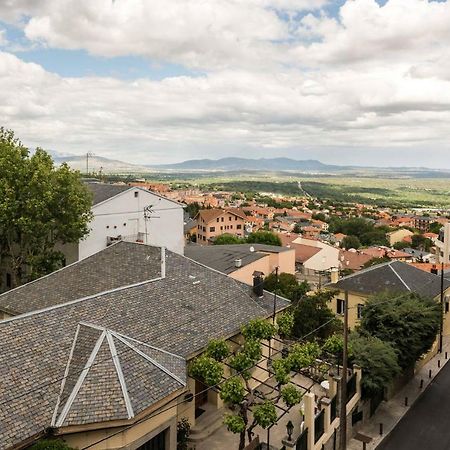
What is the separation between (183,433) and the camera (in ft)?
54.4

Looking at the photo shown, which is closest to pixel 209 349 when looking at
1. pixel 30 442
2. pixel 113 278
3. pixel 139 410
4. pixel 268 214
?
pixel 139 410

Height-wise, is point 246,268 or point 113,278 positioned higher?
point 113,278

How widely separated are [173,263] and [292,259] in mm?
34209

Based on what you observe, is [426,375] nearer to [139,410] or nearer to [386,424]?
[386,424]

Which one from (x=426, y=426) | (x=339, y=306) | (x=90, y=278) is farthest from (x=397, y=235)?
(x=90, y=278)

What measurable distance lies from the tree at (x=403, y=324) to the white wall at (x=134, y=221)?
21467 millimetres

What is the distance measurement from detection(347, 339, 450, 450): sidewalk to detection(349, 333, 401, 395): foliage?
5.30 ft

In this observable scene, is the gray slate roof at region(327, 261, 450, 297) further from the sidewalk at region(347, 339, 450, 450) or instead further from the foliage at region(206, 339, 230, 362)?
the foliage at region(206, 339, 230, 362)

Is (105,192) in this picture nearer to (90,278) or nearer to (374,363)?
(90,278)

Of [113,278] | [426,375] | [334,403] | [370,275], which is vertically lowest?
[426,375]

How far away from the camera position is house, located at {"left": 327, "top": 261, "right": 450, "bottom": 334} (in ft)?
105

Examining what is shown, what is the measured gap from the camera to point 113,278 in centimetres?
2300

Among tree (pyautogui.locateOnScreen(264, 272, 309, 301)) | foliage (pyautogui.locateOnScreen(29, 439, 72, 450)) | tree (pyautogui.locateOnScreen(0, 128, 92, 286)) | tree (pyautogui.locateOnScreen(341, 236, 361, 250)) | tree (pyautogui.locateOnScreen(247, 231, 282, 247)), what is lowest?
tree (pyautogui.locateOnScreen(341, 236, 361, 250))

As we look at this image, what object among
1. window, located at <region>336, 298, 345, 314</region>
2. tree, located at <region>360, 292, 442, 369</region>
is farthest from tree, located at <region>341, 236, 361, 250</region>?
tree, located at <region>360, 292, 442, 369</region>
